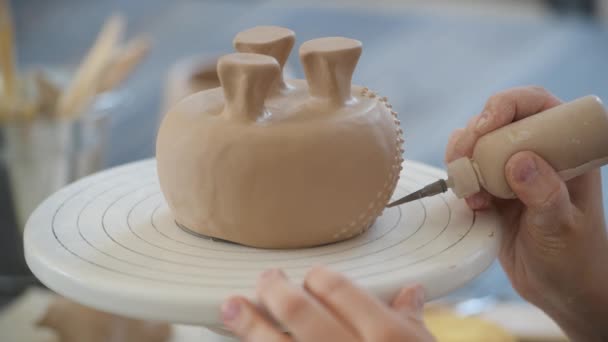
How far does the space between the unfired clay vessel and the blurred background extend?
1.12ft

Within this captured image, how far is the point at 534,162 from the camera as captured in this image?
0.59m

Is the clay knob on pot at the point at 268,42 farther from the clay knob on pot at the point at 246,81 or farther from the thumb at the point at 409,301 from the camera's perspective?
the thumb at the point at 409,301

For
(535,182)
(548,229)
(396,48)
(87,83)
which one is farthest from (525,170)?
(396,48)

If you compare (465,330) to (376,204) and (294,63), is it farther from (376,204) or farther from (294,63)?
(294,63)

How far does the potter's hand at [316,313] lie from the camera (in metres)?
0.47

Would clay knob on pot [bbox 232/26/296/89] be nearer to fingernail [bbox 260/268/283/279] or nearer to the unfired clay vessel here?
the unfired clay vessel

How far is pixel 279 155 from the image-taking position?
548 millimetres

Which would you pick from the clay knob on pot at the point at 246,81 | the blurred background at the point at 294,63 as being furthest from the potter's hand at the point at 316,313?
the blurred background at the point at 294,63

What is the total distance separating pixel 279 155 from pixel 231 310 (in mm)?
123

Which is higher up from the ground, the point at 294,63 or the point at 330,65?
the point at 330,65

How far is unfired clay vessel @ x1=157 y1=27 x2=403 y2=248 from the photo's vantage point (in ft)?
1.80

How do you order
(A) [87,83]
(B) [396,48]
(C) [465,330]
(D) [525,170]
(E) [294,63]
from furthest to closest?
1. (B) [396,48]
2. (E) [294,63]
3. (A) [87,83]
4. (C) [465,330]
5. (D) [525,170]

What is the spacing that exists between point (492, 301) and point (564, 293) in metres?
0.37

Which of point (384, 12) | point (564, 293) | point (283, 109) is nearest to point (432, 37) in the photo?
point (384, 12)
